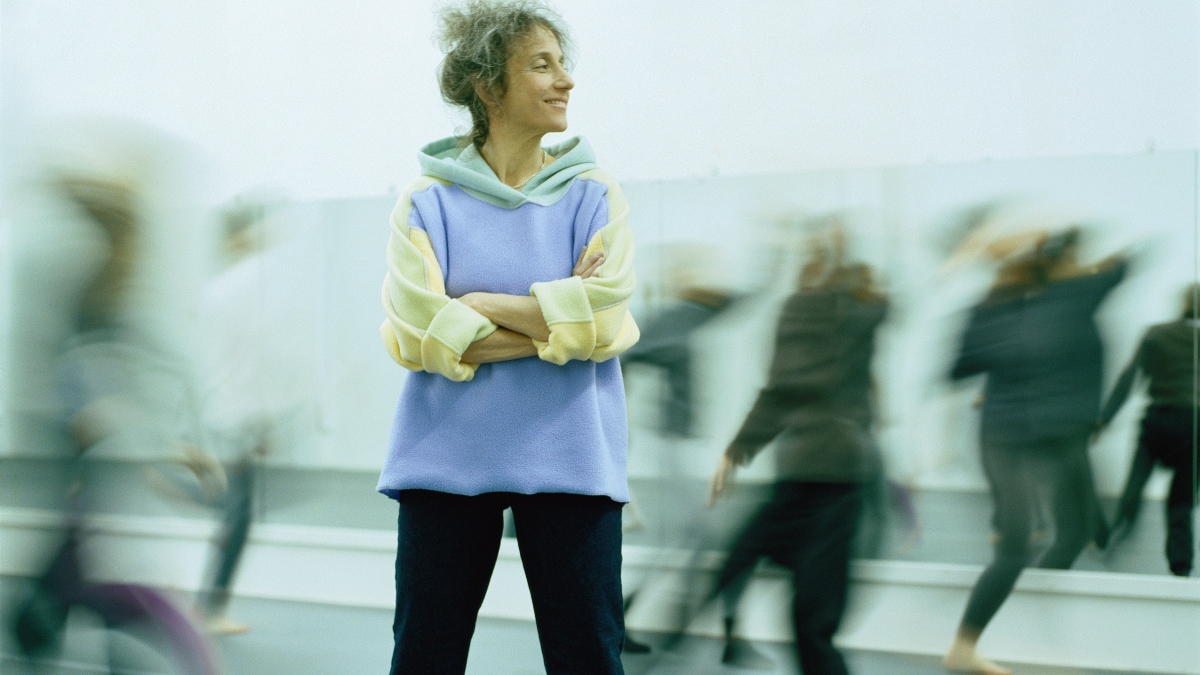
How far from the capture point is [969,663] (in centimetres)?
213

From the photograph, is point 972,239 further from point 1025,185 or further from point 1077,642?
point 1077,642

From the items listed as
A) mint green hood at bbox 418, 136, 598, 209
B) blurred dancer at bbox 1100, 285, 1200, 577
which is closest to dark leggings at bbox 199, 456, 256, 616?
mint green hood at bbox 418, 136, 598, 209

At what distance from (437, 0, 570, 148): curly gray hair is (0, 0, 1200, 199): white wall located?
871 mm

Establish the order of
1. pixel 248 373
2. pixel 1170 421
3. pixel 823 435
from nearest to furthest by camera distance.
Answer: pixel 1170 421
pixel 823 435
pixel 248 373

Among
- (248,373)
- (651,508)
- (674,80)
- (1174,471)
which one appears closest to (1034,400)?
(1174,471)

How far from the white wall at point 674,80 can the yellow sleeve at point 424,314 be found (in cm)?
109

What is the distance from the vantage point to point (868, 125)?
2146 mm

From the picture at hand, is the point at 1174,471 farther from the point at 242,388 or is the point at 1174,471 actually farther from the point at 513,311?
the point at 242,388

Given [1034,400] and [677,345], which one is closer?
[1034,400]

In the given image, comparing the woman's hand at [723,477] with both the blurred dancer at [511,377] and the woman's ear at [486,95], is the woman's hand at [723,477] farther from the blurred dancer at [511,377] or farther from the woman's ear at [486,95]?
the woman's ear at [486,95]

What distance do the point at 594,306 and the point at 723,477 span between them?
1087 millimetres

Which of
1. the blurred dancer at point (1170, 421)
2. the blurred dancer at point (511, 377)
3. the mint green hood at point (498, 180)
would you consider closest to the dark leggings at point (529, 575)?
the blurred dancer at point (511, 377)

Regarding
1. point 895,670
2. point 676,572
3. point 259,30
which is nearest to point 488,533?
point 676,572

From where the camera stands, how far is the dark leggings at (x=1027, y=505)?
2080 mm
